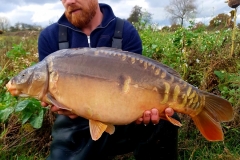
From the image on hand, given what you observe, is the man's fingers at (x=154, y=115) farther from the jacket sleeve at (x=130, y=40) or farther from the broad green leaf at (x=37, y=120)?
the broad green leaf at (x=37, y=120)

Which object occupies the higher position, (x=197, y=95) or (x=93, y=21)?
(x=93, y=21)

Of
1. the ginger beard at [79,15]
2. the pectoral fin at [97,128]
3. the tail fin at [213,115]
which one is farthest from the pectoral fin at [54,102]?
the ginger beard at [79,15]

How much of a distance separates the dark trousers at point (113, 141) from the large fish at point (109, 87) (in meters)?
0.35

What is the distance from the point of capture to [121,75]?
5.23 feet

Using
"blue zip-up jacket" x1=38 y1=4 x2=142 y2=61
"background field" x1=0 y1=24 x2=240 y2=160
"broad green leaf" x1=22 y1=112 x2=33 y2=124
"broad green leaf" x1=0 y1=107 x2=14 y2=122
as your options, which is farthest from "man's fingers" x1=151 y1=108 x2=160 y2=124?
"broad green leaf" x1=0 y1=107 x2=14 y2=122

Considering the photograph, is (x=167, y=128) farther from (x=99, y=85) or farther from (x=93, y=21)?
(x=93, y=21)

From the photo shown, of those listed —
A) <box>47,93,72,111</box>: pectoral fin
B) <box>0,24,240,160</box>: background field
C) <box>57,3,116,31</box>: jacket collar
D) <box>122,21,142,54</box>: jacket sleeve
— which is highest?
<box>57,3,116,31</box>: jacket collar

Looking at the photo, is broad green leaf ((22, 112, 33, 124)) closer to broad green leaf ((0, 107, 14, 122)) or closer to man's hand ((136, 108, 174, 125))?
broad green leaf ((0, 107, 14, 122))

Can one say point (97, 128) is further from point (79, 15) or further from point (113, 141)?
point (79, 15)

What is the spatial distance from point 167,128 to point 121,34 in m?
0.73

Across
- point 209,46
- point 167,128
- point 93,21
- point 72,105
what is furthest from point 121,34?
point 209,46

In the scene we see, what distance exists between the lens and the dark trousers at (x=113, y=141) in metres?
2.00

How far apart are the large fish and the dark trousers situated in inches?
13.7

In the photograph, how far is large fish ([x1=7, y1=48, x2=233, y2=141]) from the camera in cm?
159
